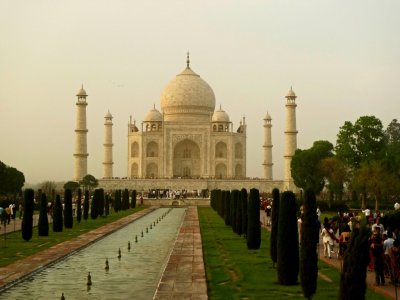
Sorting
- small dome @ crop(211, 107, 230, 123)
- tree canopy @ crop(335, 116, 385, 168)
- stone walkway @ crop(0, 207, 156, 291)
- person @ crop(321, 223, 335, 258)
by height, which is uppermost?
small dome @ crop(211, 107, 230, 123)

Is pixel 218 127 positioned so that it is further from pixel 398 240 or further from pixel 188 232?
pixel 398 240

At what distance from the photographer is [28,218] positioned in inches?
643

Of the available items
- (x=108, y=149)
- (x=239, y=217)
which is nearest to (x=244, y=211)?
(x=239, y=217)

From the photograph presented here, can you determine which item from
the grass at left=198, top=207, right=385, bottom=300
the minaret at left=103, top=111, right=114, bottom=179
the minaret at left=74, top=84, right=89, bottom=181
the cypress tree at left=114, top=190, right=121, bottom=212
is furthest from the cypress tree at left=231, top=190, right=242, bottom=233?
the minaret at left=103, top=111, right=114, bottom=179

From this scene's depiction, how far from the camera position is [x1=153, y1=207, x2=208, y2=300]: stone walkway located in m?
8.51

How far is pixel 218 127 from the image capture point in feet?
187

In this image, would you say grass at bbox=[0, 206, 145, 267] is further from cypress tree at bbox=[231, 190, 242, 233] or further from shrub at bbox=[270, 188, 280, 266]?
shrub at bbox=[270, 188, 280, 266]

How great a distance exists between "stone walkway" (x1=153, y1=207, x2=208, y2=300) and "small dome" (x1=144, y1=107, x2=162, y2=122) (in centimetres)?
4211

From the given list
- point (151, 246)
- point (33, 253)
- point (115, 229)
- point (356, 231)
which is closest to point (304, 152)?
point (115, 229)

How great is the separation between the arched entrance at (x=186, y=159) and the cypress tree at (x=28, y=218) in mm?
39049

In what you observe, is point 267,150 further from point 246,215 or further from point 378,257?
point 378,257

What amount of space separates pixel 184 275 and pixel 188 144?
153 ft

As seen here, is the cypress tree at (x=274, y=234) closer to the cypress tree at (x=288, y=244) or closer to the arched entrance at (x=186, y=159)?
the cypress tree at (x=288, y=244)

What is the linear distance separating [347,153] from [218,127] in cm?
2580
